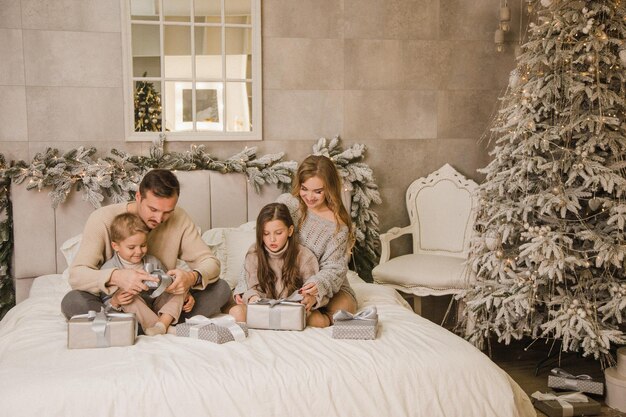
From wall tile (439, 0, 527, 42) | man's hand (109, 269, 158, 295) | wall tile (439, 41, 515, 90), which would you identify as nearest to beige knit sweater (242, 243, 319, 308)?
man's hand (109, 269, 158, 295)

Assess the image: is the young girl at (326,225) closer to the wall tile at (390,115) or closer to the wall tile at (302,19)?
the wall tile at (390,115)

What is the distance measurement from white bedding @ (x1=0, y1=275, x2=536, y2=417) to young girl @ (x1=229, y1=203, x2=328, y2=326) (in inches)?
12.0

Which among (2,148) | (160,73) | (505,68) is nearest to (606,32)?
(505,68)

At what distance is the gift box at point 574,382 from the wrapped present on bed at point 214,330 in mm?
1923

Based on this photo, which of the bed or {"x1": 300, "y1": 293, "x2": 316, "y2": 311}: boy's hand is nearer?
the bed

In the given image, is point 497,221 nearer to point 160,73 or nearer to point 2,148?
point 160,73

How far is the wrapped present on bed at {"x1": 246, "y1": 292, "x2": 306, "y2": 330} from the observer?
9.71ft

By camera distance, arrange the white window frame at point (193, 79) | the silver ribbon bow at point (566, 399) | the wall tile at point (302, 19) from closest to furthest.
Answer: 1. the silver ribbon bow at point (566, 399)
2. the white window frame at point (193, 79)
3. the wall tile at point (302, 19)

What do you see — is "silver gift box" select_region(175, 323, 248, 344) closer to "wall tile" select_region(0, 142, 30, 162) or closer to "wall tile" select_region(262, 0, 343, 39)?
"wall tile" select_region(0, 142, 30, 162)

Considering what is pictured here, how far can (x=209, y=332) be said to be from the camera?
2.81m

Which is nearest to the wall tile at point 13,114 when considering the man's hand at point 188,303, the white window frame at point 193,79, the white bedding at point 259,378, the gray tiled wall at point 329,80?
the gray tiled wall at point 329,80

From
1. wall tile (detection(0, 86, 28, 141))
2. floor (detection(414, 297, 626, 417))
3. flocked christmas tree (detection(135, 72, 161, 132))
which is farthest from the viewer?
flocked christmas tree (detection(135, 72, 161, 132))

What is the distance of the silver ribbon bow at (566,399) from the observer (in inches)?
134

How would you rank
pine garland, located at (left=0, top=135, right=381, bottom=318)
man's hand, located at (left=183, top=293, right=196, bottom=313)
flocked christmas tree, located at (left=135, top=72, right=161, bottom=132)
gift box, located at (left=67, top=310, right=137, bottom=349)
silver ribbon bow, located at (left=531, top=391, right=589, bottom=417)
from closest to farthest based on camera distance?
gift box, located at (left=67, top=310, right=137, bottom=349)
man's hand, located at (left=183, top=293, right=196, bottom=313)
silver ribbon bow, located at (left=531, top=391, right=589, bottom=417)
pine garland, located at (left=0, top=135, right=381, bottom=318)
flocked christmas tree, located at (left=135, top=72, right=161, bottom=132)
